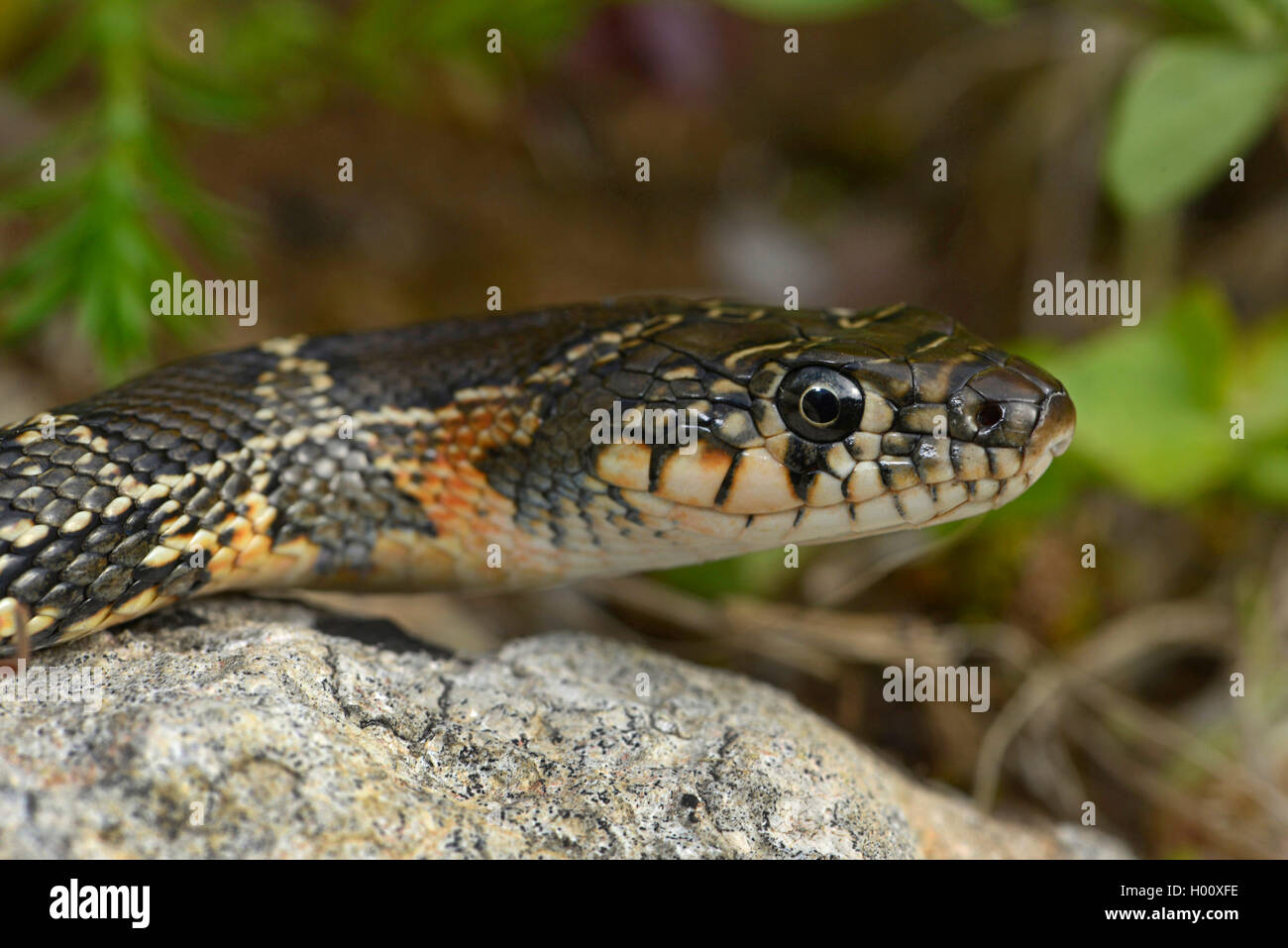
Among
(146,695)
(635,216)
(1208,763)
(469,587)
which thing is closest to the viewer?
(146,695)

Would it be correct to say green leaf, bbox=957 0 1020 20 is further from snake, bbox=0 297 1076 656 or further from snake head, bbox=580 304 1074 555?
snake head, bbox=580 304 1074 555

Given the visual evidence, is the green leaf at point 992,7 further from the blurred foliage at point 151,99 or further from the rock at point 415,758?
the rock at point 415,758

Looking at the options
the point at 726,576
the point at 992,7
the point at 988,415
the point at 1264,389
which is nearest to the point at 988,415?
the point at 988,415

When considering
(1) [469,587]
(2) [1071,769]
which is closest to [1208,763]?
(2) [1071,769]

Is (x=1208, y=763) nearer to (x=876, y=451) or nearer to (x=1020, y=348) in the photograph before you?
(x=1020, y=348)

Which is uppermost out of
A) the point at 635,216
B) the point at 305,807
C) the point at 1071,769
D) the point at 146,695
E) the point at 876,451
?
the point at 635,216

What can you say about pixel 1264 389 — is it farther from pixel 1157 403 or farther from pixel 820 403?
pixel 820 403

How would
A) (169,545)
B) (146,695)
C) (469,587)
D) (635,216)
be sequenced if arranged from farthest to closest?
(635,216) → (469,587) → (169,545) → (146,695)

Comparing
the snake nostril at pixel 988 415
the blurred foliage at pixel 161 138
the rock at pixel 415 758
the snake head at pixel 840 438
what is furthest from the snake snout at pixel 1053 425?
the blurred foliage at pixel 161 138
